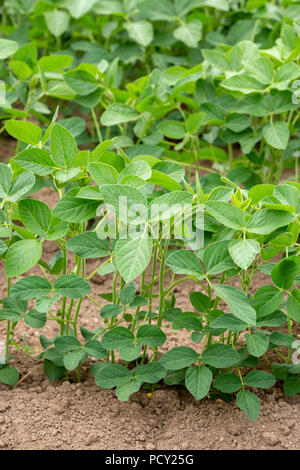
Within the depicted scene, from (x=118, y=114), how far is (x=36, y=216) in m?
0.56

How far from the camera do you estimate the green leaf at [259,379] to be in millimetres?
1211

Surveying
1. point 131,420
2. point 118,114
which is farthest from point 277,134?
point 131,420

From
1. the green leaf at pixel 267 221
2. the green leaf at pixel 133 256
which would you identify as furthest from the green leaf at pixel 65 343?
the green leaf at pixel 267 221

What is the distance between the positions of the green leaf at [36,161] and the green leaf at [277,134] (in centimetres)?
67

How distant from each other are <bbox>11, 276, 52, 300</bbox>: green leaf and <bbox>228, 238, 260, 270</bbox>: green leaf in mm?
361

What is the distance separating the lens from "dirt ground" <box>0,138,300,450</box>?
1.14 m

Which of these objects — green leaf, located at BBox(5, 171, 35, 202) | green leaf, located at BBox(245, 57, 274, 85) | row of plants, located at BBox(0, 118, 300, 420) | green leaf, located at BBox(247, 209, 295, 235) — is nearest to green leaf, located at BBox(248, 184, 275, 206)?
row of plants, located at BBox(0, 118, 300, 420)

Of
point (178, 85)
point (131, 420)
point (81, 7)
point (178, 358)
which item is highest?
point (81, 7)

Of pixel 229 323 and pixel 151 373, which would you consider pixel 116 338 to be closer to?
pixel 151 373

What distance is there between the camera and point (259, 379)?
48.1 inches

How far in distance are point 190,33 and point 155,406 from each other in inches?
54.7

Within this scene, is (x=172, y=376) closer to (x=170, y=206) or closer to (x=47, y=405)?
(x=47, y=405)

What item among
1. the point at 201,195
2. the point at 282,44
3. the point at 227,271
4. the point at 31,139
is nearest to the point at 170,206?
the point at 201,195

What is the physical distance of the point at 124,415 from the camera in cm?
122
